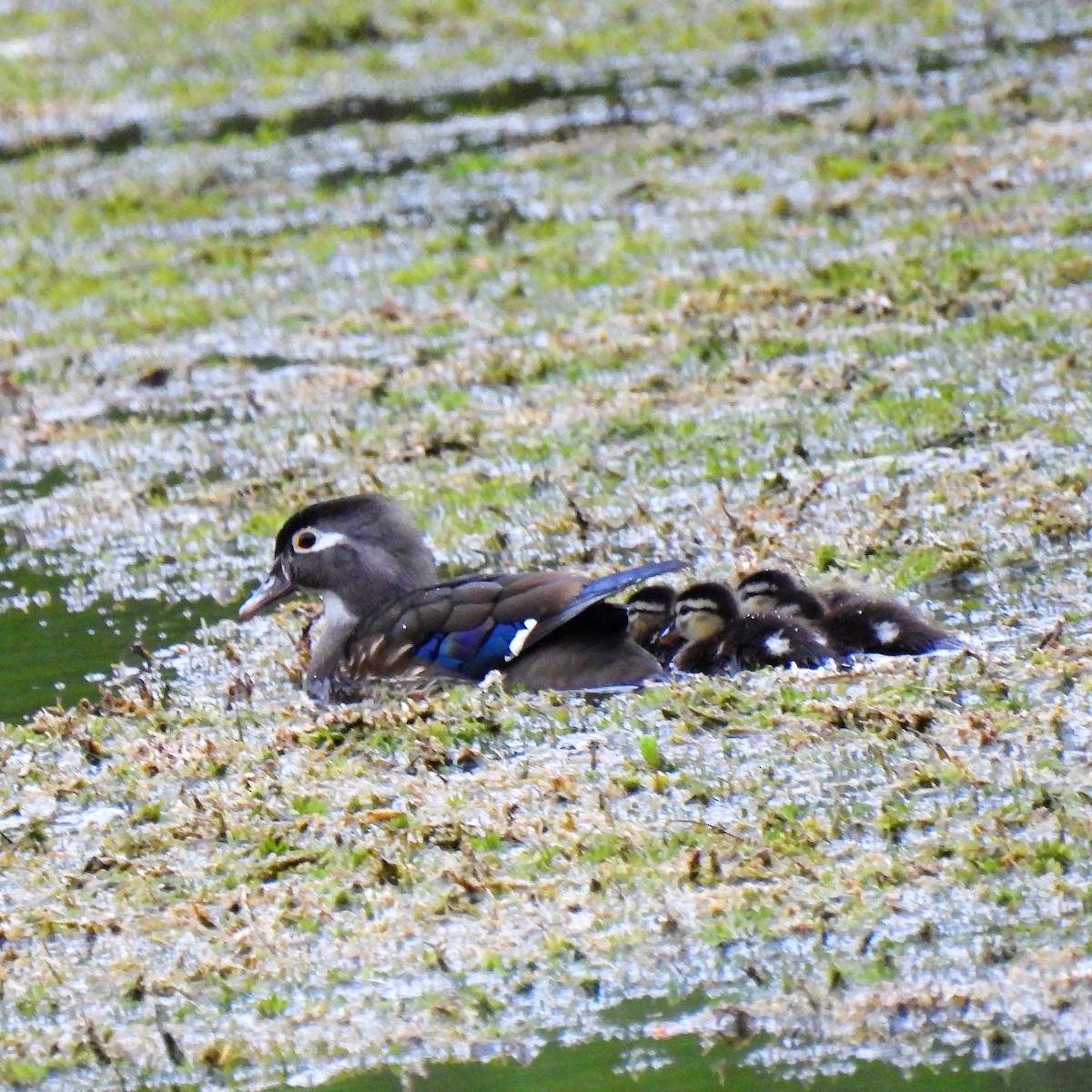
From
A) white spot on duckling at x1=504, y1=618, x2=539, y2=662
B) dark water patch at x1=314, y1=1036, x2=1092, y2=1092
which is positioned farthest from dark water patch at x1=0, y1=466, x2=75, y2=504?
dark water patch at x1=314, y1=1036, x2=1092, y2=1092

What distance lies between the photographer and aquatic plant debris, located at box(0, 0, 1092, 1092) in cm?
577

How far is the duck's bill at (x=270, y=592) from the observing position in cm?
874

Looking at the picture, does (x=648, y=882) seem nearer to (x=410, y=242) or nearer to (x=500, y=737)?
(x=500, y=737)

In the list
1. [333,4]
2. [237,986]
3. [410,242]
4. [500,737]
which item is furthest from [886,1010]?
[333,4]

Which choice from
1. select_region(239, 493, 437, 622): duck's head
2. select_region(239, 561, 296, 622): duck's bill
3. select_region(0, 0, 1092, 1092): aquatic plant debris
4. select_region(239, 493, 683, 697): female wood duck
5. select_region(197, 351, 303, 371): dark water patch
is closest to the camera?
select_region(0, 0, 1092, 1092): aquatic plant debris

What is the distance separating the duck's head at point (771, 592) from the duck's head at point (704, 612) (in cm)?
7

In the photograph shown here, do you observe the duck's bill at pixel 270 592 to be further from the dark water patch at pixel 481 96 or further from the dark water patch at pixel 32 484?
the dark water patch at pixel 481 96

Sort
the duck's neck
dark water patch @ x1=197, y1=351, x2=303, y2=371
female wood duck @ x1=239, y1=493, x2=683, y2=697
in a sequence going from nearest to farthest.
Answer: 1. female wood duck @ x1=239, y1=493, x2=683, y2=697
2. the duck's neck
3. dark water patch @ x1=197, y1=351, x2=303, y2=371

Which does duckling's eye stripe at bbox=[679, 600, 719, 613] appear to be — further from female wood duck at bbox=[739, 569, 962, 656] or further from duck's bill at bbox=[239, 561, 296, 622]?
duck's bill at bbox=[239, 561, 296, 622]

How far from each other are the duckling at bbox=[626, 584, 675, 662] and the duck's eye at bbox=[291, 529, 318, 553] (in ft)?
3.60

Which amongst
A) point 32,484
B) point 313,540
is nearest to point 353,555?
point 313,540

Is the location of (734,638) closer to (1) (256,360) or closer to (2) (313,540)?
(2) (313,540)

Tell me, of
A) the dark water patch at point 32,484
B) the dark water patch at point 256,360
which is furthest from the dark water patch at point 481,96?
the dark water patch at point 32,484

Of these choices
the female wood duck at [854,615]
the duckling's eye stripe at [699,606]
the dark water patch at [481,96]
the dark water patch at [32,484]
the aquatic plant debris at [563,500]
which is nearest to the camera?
the aquatic plant debris at [563,500]
